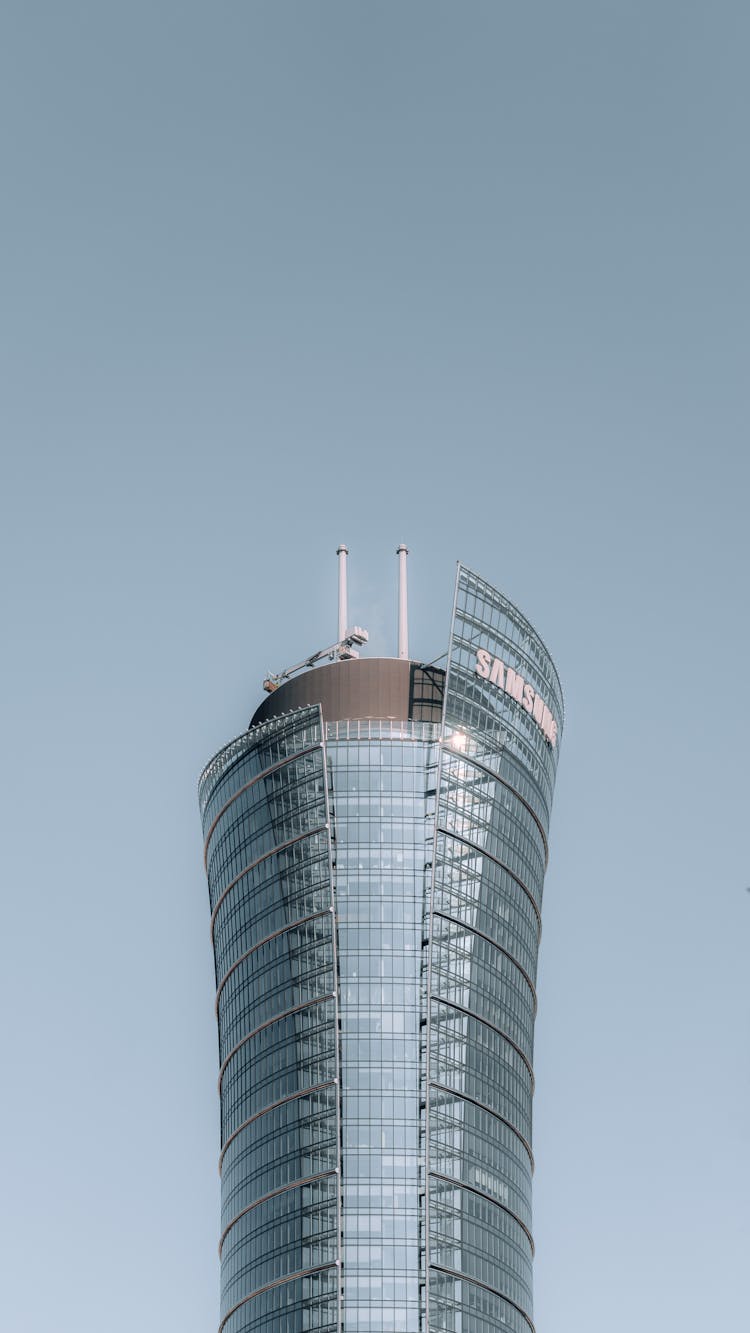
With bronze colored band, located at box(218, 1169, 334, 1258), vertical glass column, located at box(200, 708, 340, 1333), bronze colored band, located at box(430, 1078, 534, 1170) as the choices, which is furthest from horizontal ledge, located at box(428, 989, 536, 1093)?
bronze colored band, located at box(218, 1169, 334, 1258)

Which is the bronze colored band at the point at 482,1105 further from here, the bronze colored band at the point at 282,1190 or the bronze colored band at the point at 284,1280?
the bronze colored band at the point at 284,1280

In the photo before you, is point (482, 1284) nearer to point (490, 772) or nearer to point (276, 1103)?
point (276, 1103)

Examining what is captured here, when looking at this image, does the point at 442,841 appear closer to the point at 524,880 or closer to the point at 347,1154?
the point at 524,880

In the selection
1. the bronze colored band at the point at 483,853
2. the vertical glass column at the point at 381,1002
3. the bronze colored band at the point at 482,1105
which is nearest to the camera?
the vertical glass column at the point at 381,1002

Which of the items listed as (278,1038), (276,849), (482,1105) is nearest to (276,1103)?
(278,1038)

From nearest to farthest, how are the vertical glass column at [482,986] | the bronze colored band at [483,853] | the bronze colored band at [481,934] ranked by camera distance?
the vertical glass column at [482,986]
the bronze colored band at [481,934]
the bronze colored band at [483,853]

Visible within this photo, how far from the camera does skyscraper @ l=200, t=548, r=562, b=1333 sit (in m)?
175

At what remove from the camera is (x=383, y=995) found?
180875 millimetres

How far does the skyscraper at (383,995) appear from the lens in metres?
175

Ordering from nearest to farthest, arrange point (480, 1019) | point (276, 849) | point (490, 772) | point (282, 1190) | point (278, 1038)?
point (282, 1190)
point (480, 1019)
point (278, 1038)
point (276, 849)
point (490, 772)

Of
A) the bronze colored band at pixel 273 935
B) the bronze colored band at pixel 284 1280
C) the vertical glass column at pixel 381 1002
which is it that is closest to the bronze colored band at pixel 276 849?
the vertical glass column at pixel 381 1002

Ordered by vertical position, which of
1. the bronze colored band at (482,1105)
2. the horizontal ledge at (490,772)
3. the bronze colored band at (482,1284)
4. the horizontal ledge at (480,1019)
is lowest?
the bronze colored band at (482,1284)

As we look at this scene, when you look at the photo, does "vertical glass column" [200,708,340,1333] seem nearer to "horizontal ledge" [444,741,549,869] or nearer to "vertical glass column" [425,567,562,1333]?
"vertical glass column" [425,567,562,1333]

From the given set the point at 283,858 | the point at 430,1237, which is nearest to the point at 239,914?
the point at 283,858
